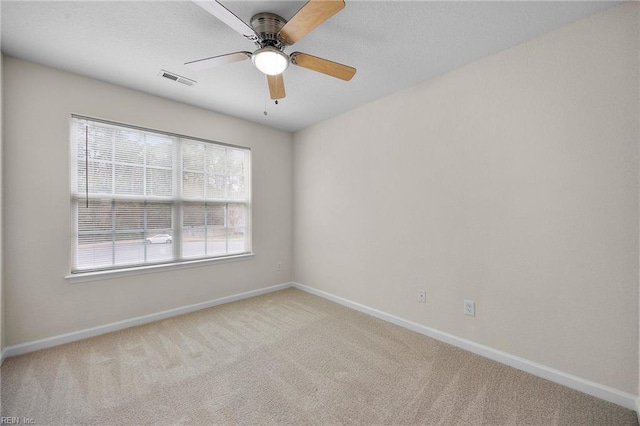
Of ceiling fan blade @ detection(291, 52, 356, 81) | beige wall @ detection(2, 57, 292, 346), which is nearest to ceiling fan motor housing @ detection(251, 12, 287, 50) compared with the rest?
ceiling fan blade @ detection(291, 52, 356, 81)

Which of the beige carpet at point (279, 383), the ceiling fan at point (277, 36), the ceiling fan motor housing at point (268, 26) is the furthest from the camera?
the ceiling fan motor housing at point (268, 26)

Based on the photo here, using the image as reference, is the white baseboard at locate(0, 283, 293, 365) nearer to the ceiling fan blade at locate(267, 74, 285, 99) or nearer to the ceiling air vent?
the ceiling air vent

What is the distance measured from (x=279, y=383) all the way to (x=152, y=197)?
2.41 m

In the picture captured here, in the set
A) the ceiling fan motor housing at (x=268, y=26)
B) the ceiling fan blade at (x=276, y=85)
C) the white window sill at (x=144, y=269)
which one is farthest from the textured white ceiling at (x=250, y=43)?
the white window sill at (x=144, y=269)

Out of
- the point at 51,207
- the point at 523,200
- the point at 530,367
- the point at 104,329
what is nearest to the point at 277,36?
the point at 523,200

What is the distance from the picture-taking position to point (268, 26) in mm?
1737

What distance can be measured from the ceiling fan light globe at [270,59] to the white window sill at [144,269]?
8.01 feet

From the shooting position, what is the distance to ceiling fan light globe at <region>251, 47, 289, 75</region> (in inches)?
67.9

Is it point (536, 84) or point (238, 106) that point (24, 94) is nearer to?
point (238, 106)

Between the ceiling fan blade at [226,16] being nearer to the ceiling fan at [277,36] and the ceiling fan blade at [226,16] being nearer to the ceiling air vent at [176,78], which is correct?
the ceiling fan at [277,36]

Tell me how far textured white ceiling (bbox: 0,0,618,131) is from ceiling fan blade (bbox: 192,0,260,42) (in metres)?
0.21

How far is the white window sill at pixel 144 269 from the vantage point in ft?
8.22

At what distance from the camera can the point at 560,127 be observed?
1.87 m

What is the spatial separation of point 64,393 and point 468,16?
3738 mm
